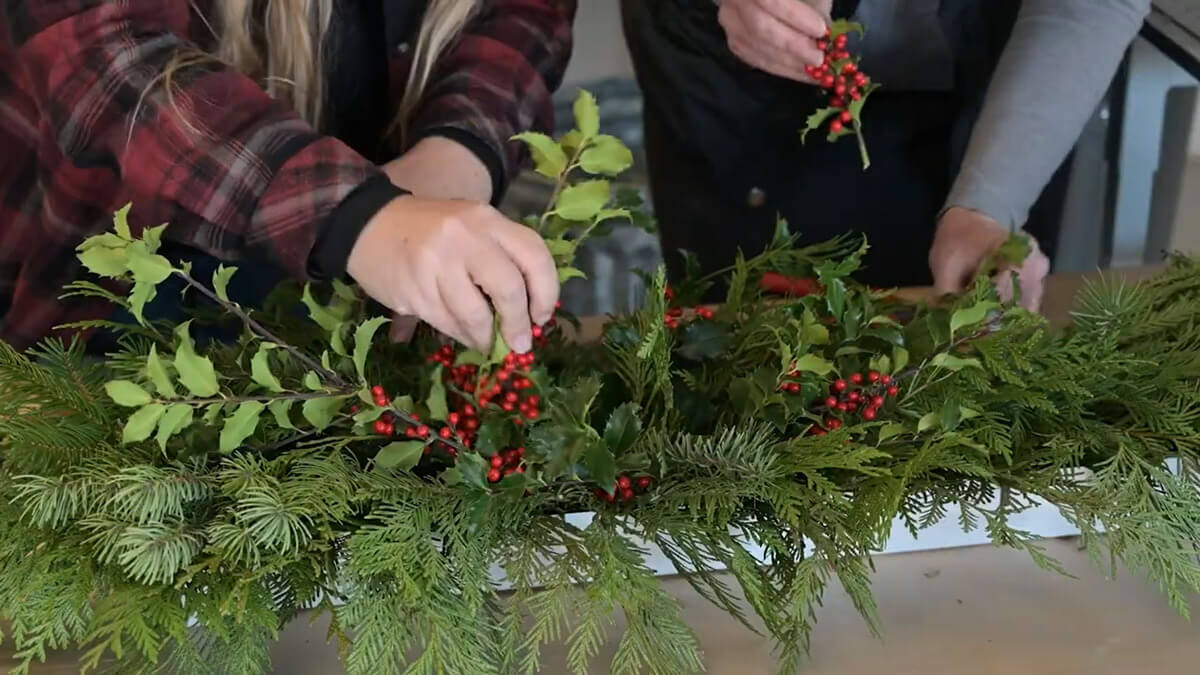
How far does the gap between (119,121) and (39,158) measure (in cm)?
17

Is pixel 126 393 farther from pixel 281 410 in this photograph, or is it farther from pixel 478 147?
pixel 478 147

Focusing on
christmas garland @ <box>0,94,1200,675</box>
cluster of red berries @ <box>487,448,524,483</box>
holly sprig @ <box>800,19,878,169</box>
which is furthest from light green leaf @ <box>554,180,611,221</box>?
A: holly sprig @ <box>800,19,878,169</box>

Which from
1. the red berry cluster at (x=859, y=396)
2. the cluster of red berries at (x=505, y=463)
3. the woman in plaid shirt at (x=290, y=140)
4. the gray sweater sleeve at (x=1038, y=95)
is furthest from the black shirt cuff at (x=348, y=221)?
the gray sweater sleeve at (x=1038, y=95)

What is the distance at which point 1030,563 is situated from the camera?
0.53 metres

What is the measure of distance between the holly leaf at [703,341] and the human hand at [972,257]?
15 cm

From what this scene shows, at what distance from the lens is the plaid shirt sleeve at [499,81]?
62 cm

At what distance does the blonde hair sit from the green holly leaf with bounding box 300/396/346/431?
208 millimetres

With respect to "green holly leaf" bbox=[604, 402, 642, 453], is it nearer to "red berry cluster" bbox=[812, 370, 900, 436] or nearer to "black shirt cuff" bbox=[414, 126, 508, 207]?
"red berry cluster" bbox=[812, 370, 900, 436]

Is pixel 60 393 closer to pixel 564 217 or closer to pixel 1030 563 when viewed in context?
→ pixel 564 217

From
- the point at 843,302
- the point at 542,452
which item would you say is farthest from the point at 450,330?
the point at 843,302

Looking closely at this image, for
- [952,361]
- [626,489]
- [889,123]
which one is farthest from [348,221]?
[889,123]

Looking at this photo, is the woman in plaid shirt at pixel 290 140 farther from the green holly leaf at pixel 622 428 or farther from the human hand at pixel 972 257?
the human hand at pixel 972 257

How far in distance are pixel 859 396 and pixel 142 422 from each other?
1.01 ft

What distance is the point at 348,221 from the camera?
0.44m
